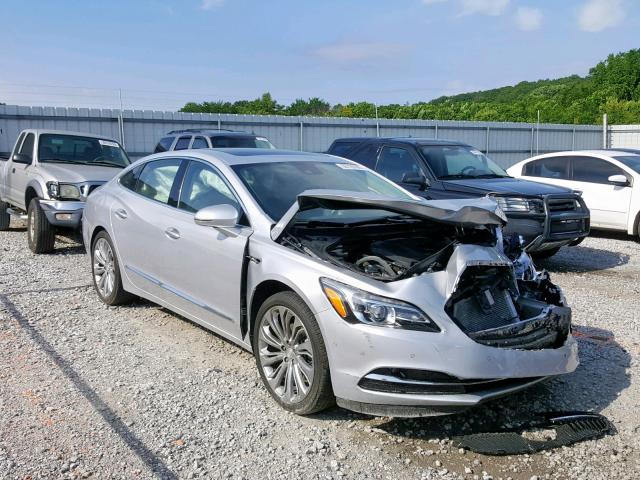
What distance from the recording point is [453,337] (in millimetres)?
3449

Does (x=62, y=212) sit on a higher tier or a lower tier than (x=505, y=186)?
lower

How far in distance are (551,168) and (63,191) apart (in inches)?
330

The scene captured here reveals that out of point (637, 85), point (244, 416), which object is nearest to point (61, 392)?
point (244, 416)

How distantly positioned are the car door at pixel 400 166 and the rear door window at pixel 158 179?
4094mm

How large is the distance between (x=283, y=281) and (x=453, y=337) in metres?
1.10

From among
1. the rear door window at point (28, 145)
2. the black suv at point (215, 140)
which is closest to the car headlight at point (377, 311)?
the rear door window at point (28, 145)

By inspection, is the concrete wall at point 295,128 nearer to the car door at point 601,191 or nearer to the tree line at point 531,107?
the tree line at point 531,107

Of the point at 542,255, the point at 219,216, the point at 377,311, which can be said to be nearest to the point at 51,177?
the point at 219,216

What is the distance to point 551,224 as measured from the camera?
8164 millimetres

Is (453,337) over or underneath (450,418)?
over

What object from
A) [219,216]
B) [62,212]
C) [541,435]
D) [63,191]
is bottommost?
[541,435]

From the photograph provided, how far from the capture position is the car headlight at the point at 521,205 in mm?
8148

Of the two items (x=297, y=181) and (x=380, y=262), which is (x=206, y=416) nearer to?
(x=380, y=262)

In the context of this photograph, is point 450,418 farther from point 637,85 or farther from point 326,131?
point 637,85
